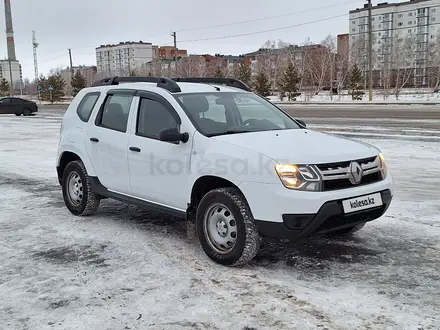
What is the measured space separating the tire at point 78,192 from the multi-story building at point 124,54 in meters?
130

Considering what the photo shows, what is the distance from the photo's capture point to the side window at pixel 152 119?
5113 mm

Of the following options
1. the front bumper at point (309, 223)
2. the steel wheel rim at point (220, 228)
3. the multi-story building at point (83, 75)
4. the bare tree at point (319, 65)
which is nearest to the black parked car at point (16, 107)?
the steel wheel rim at point (220, 228)

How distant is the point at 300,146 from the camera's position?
14.3 ft

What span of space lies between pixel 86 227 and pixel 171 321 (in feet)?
9.32

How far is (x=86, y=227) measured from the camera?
233 inches

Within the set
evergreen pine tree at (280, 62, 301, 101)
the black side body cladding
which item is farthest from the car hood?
evergreen pine tree at (280, 62, 301, 101)

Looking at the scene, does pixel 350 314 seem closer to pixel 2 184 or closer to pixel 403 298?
pixel 403 298

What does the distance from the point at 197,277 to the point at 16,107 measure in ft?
114

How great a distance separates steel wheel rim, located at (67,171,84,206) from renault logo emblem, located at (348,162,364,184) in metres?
3.66

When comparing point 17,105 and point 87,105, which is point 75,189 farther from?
point 17,105

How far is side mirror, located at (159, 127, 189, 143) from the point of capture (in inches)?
185

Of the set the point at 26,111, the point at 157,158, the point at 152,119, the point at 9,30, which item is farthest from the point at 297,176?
the point at 9,30

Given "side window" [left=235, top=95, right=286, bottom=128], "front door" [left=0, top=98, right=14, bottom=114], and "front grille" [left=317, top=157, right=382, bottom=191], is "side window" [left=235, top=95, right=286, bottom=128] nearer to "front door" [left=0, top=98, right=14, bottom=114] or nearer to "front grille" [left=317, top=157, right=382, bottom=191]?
"front grille" [left=317, top=157, right=382, bottom=191]

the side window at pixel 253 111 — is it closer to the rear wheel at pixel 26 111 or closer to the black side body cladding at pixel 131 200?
the black side body cladding at pixel 131 200
